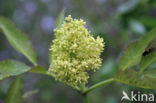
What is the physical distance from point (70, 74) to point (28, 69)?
26 cm

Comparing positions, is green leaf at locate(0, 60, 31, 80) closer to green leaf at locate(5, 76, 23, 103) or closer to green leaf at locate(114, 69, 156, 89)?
green leaf at locate(5, 76, 23, 103)

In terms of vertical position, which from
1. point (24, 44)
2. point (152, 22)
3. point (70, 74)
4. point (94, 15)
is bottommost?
point (70, 74)

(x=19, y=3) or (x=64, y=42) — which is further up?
(x=19, y=3)

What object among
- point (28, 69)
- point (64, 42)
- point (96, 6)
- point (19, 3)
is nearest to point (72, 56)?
point (64, 42)

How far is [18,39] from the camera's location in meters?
1.61

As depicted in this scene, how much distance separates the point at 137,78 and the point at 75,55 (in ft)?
1.00

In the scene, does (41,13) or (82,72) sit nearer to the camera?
(82,72)

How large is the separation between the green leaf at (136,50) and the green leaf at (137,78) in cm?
14

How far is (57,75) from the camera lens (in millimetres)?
1268

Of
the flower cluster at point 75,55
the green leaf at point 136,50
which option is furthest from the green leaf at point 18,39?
the green leaf at point 136,50

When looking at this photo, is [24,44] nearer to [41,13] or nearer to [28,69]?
[28,69]

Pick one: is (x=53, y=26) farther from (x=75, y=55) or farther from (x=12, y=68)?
(x=75, y=55)

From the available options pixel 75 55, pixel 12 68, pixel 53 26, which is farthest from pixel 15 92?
pixel 53 26

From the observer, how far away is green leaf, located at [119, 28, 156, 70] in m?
1.30
